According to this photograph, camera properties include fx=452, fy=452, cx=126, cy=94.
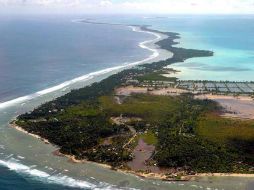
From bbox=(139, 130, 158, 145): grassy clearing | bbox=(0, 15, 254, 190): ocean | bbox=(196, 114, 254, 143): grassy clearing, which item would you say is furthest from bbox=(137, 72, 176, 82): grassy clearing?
bbox=(139, 130, 158, 145): grassy clearing

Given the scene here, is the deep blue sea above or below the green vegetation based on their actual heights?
above

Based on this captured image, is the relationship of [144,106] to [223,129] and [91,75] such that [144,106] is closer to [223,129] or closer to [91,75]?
[223,129]

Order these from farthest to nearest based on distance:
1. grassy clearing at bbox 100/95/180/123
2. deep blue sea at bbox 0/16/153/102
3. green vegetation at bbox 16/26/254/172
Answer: deep blue sea at bbox 0/16/153/102 < grassy clearing at bbox 100/95/180/123 < green vegetation at bbox 16/26/254/172

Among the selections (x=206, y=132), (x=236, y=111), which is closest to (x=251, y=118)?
(x=236, y=111)

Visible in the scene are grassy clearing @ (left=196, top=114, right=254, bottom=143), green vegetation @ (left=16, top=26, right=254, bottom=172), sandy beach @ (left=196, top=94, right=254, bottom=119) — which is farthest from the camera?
sandy beach @ (left=196, top=94, right=254, bottom=119)

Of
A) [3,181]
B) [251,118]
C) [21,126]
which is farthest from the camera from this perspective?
[251,118]

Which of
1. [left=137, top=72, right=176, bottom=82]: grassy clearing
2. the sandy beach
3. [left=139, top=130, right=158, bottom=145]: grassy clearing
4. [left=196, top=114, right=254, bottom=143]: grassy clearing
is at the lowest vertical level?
[left=139, top=130, right=158, bottom=145]: grassy clearing

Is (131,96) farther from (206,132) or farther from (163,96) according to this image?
(206,132)

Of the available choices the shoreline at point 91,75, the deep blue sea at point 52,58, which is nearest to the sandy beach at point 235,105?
the shoreline at point 91,75

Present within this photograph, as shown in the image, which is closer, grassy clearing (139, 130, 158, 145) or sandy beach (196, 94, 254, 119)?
grassy clearing (139, 130, 158, 145)

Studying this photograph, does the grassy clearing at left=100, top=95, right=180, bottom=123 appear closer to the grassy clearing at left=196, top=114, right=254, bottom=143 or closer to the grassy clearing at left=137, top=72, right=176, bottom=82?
the grassy clearing at left=196, top=114, right=254, bottom=143
